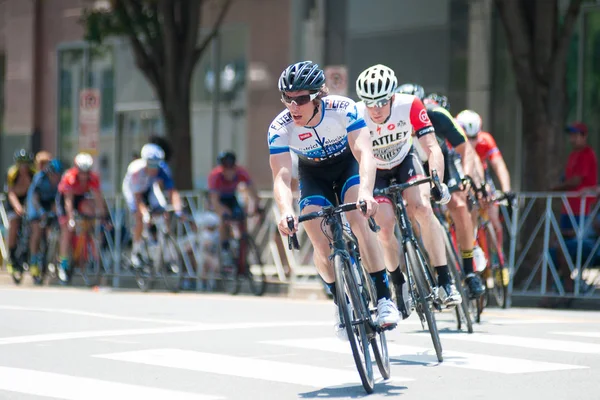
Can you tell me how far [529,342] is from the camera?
1013 centimetres

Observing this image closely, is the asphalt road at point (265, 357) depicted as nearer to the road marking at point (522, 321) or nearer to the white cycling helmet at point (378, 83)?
the road marking at point (522, 321)

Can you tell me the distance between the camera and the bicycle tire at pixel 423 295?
888cm

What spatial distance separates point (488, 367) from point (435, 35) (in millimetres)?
13200

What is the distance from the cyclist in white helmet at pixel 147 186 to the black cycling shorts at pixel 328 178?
9.56 m

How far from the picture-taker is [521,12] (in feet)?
53.7

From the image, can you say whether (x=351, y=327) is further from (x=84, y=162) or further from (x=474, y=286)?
(x=84, y=162)

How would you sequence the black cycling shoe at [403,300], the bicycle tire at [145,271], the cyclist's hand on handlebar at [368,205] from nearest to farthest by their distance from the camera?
the cyclist's hand on handlebar at [368,205]
the black cycling shoe at [403,300]
the bicycle tire at [145,271]

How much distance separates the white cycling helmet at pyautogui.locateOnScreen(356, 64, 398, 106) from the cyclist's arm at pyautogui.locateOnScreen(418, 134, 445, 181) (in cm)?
77

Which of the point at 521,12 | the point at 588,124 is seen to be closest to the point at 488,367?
the point at 521,12

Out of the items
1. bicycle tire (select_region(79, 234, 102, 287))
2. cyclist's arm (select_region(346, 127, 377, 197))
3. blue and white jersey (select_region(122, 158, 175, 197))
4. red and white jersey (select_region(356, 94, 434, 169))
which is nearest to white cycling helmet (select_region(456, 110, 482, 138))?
red and white jersey (select_region(356, 94, 434, 169))

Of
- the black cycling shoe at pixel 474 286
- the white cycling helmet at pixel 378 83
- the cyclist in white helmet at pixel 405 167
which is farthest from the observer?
the black cycling shoe at pixel 474 286

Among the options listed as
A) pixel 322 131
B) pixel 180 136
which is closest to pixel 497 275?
pixel 322 131

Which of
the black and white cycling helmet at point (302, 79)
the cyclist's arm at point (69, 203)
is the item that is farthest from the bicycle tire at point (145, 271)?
→ the black and white cycling helmet at point (302, 79)

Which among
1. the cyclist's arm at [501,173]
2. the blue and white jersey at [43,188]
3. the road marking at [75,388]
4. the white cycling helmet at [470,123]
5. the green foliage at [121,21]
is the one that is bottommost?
the road marking at [75,388]
